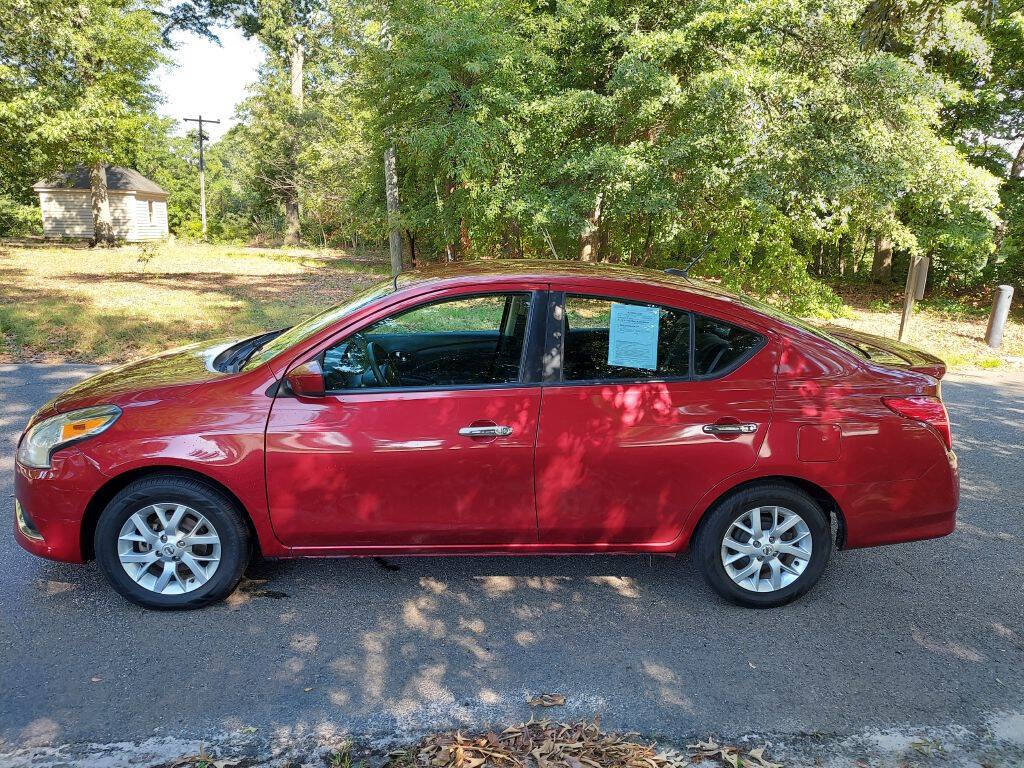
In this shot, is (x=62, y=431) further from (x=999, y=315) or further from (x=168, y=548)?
(x=999, y=315)

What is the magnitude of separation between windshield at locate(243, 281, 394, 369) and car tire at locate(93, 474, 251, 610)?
0.71m

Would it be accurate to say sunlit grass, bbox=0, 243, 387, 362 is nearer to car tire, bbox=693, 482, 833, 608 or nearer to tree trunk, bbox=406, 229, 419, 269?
tree trunk, bbox=406, 229, 419, 269

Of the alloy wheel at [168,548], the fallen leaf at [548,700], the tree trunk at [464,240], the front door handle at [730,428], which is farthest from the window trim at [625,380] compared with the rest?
the tree trunk at [464,240]

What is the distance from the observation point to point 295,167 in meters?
38.1

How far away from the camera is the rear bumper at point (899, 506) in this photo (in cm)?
364

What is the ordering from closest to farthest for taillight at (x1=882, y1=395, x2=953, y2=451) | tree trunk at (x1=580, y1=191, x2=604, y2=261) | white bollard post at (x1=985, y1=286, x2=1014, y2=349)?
taillight at (x1=882, y1=395, x2=953, y2=451)
white bollard post at (x1=985, y1=286, x2=1014, y2=349)
tree trunk at (x1=580, y1=191, x2=604, y2=261)

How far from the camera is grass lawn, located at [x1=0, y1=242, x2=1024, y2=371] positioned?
1001cm

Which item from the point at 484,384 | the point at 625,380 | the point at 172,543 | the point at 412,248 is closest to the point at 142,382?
the point at 172,543

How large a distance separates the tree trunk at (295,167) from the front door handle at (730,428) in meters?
37.0

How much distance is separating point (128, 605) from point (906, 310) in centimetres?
1113

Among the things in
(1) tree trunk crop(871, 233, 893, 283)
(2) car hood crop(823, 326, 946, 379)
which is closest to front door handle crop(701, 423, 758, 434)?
(2) car hood crop(823, 326, 946, 379)

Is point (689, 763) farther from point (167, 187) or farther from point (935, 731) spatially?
point (167, 187)

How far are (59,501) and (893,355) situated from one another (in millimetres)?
4388

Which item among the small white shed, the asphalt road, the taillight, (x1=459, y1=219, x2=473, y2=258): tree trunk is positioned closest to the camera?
the asphalt road
